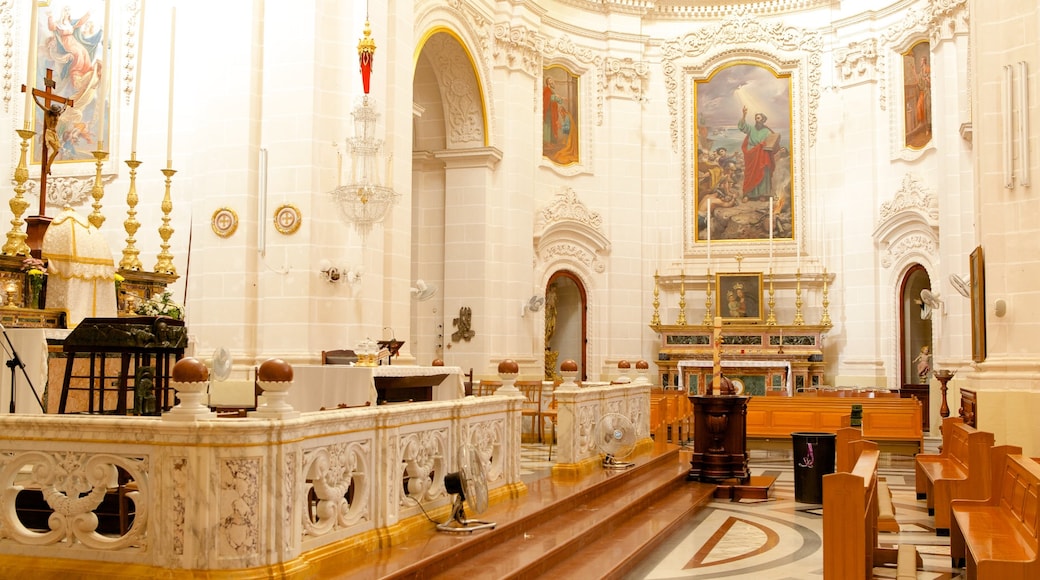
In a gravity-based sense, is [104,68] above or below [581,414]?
above

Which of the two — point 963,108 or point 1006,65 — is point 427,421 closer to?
point 1006,65

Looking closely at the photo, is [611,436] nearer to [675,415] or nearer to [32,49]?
[675,415]

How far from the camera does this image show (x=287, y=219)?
39.6ft

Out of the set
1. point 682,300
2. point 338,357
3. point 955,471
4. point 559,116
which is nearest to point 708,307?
point 682,300

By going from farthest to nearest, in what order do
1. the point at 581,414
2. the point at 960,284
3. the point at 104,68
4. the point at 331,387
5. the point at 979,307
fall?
1. the point at 960,284
2. the point at 104,68
3. the point at 979,307
4. the point at 581,414
5. the point at 331,387

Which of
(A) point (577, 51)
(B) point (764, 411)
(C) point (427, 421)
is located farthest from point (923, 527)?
(A) point (577, 51)

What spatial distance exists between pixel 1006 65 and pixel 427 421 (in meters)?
6.90

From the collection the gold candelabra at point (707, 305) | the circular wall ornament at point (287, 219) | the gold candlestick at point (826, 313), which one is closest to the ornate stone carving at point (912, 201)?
the gold candlestick at point (826, 313)

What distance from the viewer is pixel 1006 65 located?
9555 millimetres

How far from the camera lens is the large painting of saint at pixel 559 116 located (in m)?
20.9

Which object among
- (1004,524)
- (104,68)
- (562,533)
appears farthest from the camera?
(104,68)

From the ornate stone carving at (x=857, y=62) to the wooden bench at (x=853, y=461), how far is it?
13.4m

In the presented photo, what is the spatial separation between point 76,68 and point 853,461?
10.9m

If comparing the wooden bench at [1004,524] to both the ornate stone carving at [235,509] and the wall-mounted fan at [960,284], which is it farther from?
the wall-mounted fan at [960,284]
